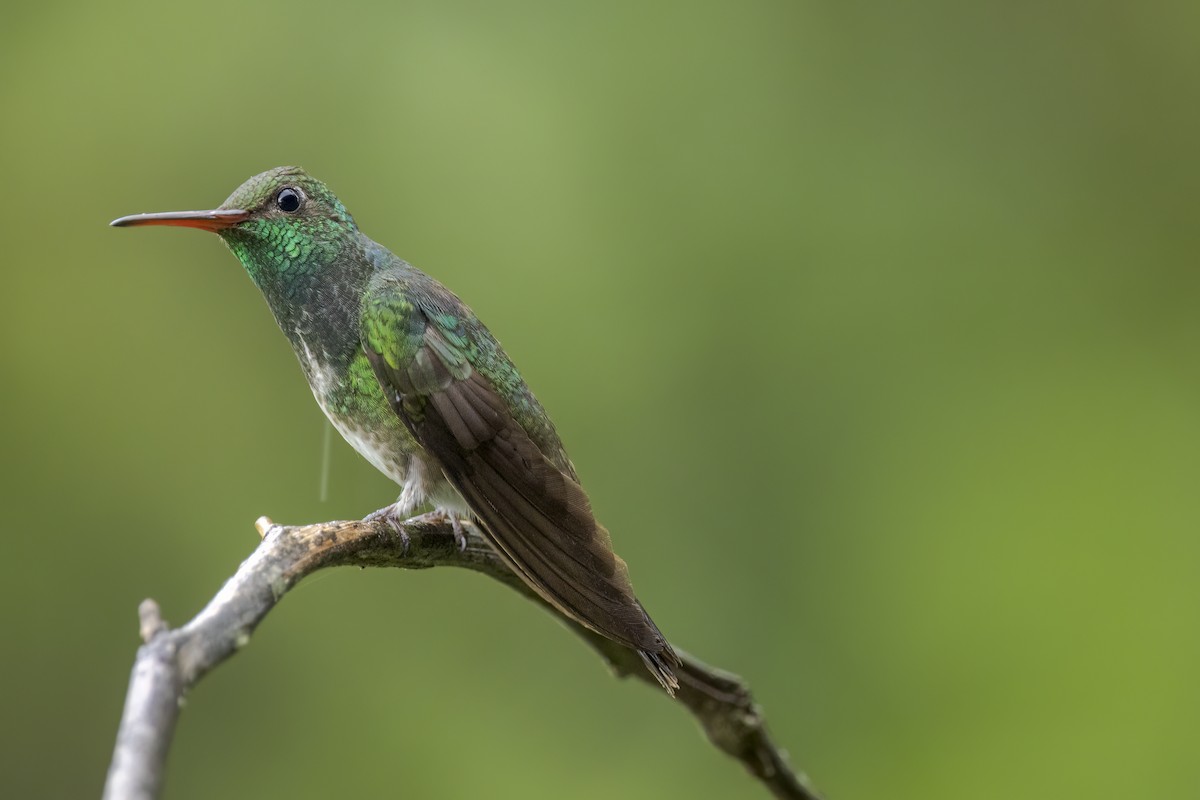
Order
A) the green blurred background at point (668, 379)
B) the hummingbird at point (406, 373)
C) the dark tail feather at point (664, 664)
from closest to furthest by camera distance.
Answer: the dark tail feather at point (664, 664)
the hummingbird at point (406, 373)
the green blurred background at point (668, 379)

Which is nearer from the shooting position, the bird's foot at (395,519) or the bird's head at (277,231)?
the bird's foot at (395,519)

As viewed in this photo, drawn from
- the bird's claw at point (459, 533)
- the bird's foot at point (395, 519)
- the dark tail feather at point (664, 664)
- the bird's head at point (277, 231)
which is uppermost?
the bird's head at point (277, 231)

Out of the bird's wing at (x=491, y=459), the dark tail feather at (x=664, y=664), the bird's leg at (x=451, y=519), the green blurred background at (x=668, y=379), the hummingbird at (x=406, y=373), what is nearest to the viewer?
the dark tail feather at (x=664, y=664)

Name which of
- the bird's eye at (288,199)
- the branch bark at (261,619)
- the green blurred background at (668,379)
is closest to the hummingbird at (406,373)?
the bird's eye at (288,199)

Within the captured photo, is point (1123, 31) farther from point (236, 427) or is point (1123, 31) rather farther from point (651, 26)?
point (236, 427)

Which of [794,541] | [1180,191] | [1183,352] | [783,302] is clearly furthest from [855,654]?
[1180,191]

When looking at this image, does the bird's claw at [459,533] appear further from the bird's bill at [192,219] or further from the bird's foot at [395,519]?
the bird's bill at [192,219]
